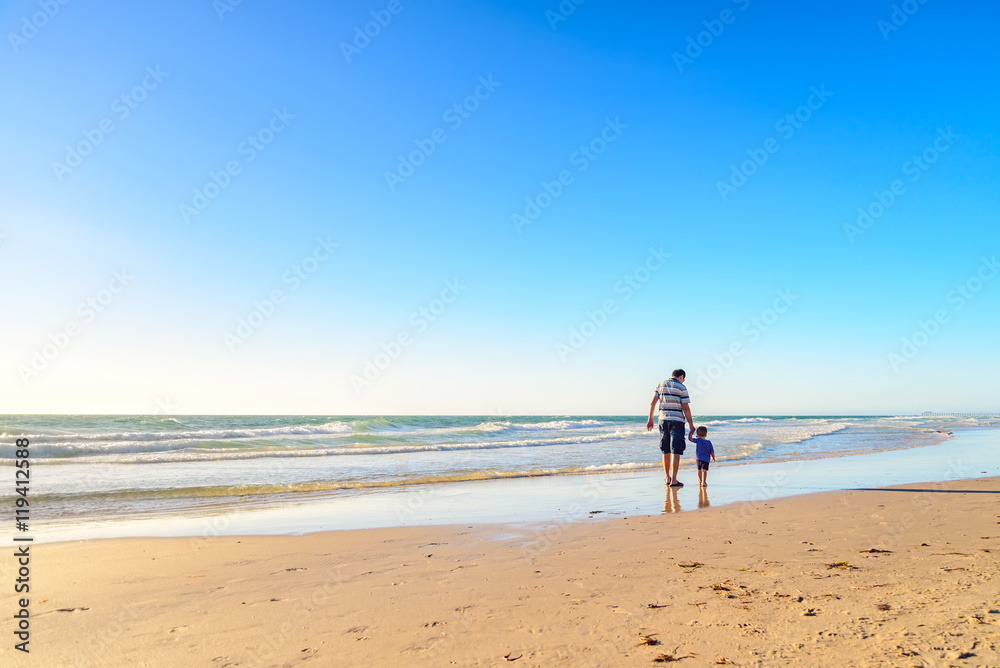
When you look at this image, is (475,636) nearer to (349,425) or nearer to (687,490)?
(687,490)

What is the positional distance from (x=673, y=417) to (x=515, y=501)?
3.23 m

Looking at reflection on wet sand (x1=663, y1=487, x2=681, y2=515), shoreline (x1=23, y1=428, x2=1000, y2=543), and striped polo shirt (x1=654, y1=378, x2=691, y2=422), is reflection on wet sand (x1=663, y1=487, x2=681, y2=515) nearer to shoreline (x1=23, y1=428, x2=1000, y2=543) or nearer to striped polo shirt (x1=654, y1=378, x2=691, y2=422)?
shoreline (x1=23, y1=428, x2=1000, y2=543)

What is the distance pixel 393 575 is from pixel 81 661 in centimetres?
220

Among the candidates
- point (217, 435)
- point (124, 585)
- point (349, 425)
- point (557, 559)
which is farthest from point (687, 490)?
point (349, 425)

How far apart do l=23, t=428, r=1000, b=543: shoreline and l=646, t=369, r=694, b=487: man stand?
1.78 ft

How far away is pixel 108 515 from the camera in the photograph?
854cm

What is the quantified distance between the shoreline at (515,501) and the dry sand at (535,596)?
0.76m

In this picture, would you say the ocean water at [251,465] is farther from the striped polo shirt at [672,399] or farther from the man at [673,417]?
the striped polo shirt at [672,399]

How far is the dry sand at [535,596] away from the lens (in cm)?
304

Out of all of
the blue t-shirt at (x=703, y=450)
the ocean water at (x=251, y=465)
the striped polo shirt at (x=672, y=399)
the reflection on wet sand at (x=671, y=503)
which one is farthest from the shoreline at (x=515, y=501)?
the striped polo shirt at (x=672, y=399)

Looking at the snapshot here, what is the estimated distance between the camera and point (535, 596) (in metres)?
4.04

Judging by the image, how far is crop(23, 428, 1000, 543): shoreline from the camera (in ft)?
24.2

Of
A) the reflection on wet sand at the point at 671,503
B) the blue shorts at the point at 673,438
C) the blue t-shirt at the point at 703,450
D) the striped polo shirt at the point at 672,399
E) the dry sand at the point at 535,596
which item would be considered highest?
the striped polo shirt at the point at 672,399

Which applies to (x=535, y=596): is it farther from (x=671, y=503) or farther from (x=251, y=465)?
(x=251, y=465)
